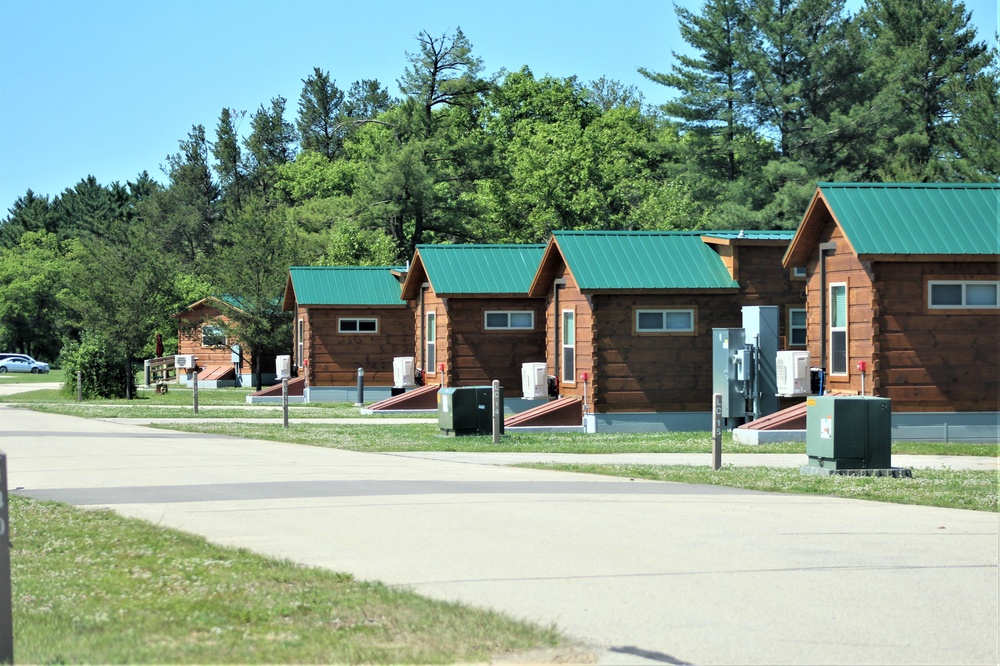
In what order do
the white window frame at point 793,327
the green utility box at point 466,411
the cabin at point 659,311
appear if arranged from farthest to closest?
the white window frame at point 793,327
the cabin at point 659,311
the green utility box at point 466,411

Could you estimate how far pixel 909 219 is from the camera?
25.5 metres

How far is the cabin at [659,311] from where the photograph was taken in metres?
30.6

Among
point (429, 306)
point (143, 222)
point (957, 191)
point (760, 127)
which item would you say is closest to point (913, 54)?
point (760, 127)

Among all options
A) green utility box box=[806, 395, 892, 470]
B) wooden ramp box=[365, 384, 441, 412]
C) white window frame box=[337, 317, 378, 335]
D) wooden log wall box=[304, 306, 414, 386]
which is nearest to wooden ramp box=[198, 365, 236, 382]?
wooden log wall box=[304, 306, 414, 386]

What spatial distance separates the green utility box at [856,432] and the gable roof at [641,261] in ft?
40.9

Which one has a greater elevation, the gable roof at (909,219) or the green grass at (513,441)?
the gable roof at (909,219)

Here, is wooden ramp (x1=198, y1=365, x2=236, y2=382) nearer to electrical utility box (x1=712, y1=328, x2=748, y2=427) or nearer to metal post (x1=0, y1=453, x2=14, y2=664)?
electrical utility box (x1=712, y1=328, x2=748, y2=427)

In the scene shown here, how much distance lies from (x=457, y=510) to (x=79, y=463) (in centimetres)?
874

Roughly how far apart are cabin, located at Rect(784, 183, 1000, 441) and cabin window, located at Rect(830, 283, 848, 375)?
0.13 feet

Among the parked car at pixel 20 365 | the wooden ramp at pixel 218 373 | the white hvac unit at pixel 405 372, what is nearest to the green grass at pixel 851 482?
the white hvac unit at pixel 405 372

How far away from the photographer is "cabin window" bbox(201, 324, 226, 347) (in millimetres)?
54969

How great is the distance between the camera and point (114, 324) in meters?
52.5

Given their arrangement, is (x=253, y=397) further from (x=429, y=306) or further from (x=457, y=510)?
(x=457, y=510)

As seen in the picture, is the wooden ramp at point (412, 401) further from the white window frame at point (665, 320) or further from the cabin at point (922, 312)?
the cabin at point (922, 312)
